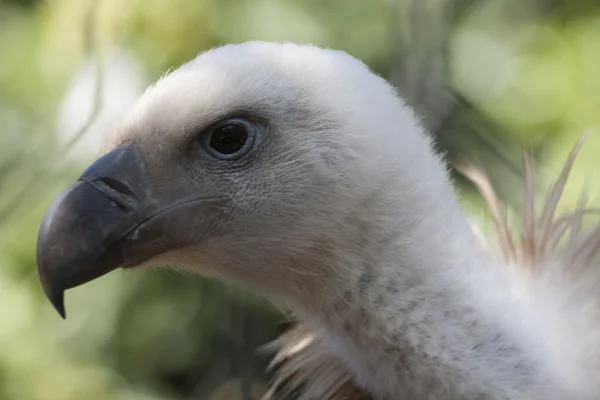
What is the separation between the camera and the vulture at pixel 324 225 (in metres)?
0.78

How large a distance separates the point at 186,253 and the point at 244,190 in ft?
0.29

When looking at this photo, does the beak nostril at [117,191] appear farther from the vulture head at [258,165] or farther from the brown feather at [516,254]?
the brown feather at [516,254]

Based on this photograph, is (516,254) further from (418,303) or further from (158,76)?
(158,76)

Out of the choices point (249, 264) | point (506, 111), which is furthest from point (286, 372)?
point (506, 111)

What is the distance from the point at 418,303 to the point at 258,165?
0.20m

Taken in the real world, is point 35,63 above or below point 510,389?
above

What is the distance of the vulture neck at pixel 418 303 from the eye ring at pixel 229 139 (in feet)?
0.40

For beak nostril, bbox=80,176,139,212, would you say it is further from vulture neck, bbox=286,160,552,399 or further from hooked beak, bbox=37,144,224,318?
vulture neck, bbox=286,160,552,399

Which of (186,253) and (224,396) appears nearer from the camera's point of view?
(186,253)

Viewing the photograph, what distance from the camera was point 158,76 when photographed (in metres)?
1.47

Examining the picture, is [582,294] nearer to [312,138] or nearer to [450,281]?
[450,281]

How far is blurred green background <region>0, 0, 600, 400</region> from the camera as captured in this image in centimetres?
144

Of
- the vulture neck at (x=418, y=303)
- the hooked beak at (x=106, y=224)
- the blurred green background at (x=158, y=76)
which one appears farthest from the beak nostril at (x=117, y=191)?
the blurred green background at (x=158, y=76)

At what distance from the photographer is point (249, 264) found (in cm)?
85
